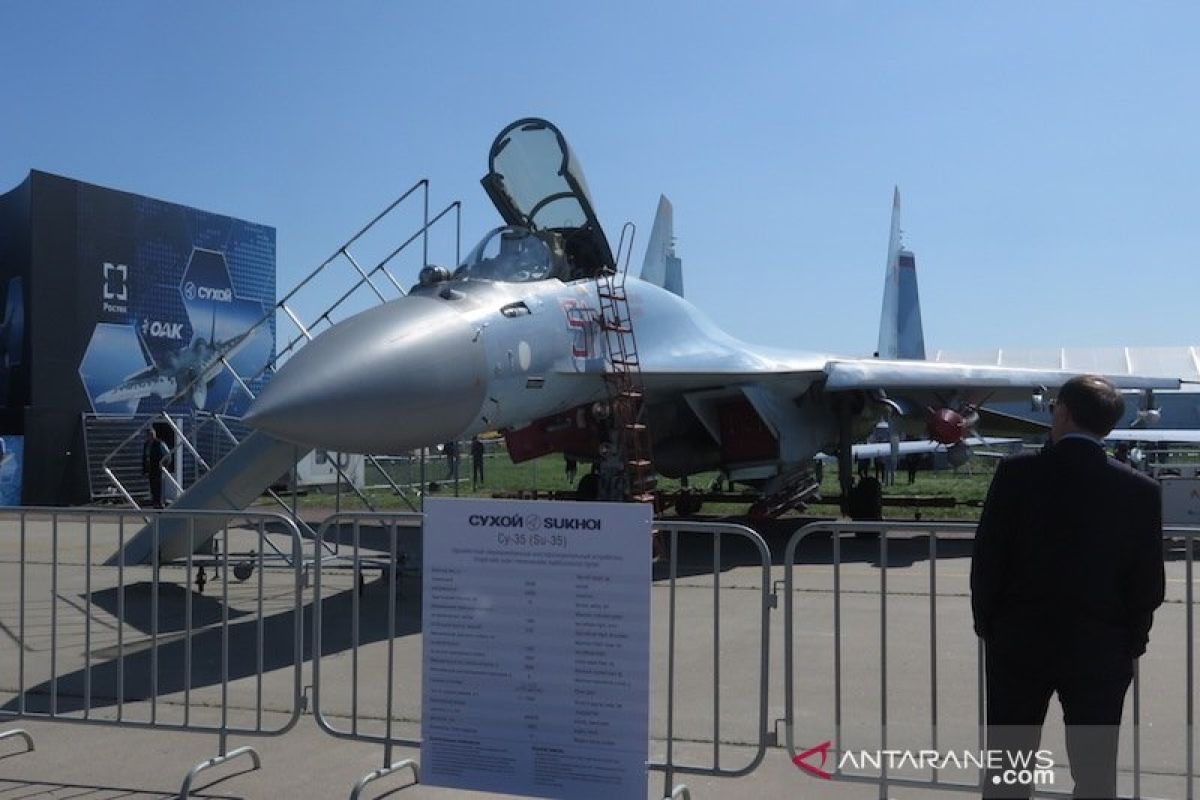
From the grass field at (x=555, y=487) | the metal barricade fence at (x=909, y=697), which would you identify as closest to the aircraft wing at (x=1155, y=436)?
the grass field at (x=555, y=487)

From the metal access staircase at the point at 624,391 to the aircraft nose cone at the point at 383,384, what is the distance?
2533 mm

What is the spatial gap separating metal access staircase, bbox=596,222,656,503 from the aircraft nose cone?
2533 millimetres

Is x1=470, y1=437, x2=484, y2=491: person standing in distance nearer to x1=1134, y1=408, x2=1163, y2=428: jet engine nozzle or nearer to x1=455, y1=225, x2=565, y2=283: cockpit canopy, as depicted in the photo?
x1=455, y1=225, x2=565, y2=283: cockpit canopy

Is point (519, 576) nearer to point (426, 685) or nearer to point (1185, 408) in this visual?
point (426, 685)

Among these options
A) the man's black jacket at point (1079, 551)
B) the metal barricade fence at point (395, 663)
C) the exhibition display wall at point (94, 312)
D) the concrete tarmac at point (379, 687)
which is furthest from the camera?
the exhibition display wall at point (94, 312)

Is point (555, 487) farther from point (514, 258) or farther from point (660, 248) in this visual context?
point (514, 258)

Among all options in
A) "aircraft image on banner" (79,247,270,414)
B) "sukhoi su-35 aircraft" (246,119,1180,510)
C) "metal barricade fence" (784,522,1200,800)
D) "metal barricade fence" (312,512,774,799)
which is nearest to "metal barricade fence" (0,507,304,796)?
"metal barricade fence" (312,512,774,799)

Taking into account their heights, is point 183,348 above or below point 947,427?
above

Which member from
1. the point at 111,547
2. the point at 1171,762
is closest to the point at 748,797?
the point at 1171,762

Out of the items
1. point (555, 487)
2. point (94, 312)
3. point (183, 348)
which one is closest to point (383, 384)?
point (94, 312)

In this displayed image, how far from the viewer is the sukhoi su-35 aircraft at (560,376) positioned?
7.18 metres

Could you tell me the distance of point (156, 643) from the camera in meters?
5.98

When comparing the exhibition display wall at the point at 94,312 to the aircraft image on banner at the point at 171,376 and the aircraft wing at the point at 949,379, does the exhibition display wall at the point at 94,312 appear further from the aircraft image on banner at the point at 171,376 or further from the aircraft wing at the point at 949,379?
the aircraft wing at the point at 949,379

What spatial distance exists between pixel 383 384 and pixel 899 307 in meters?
18.5
